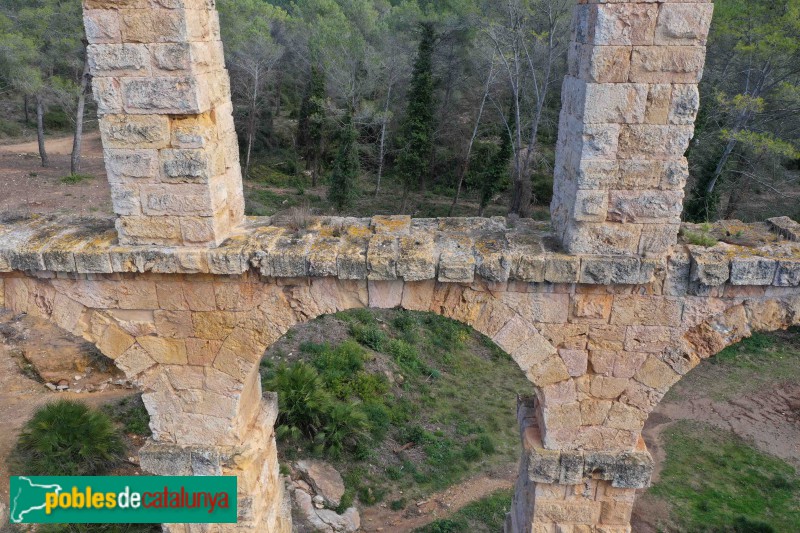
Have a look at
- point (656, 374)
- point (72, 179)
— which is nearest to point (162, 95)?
point (656, 374)

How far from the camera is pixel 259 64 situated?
26750mm

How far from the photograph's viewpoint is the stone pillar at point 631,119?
15.7ft

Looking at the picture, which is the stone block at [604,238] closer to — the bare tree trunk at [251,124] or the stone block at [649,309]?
the stone block at [649,309]

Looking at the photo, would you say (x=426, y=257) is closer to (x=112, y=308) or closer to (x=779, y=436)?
(x=112, y=308)

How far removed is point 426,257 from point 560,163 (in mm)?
1807

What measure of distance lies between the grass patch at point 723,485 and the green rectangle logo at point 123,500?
293 inches

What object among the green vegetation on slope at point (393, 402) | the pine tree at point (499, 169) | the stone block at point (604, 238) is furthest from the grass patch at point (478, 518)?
the pine tree at point (499, 169)

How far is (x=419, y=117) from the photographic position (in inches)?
901

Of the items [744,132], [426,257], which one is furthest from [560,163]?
[744,132]

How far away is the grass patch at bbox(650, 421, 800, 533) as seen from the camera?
960cm

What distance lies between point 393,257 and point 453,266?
0.55 metres

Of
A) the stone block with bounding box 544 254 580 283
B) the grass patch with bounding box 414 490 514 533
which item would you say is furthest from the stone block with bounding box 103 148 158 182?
the grass patch with bounding box 414 490 514 533

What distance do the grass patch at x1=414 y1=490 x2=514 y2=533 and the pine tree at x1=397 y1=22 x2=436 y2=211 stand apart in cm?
1553

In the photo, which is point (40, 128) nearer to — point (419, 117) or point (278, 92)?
point (278, 92)
